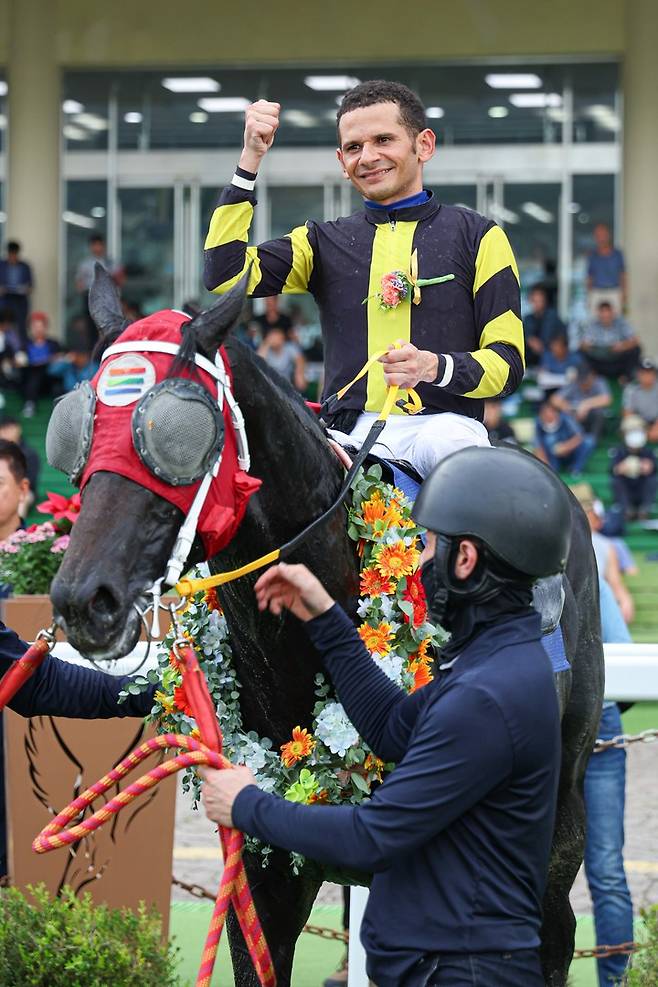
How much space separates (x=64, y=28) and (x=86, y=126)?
5.19ft

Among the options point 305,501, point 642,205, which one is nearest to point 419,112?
point 305,501

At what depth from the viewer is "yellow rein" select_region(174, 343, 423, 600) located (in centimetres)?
300

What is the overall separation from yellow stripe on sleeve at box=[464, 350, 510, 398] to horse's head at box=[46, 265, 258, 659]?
86 centimetres

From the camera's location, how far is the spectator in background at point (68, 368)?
61.6 ft

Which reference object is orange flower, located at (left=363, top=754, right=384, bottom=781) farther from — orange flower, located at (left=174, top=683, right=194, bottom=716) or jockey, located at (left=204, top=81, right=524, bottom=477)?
jockey, located at (left=204, top=81, right=524, bottom=477)

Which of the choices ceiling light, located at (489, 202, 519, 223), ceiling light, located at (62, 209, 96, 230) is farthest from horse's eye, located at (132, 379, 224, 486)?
ceiling light, located at (62, 209, 96, 230)

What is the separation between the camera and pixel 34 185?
2244 centimetres

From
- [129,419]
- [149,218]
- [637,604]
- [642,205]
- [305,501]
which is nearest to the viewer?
[129,419]

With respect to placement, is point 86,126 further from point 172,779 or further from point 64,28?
point 172,779

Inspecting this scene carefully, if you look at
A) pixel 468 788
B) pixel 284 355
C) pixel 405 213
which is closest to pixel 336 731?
pixel 468 788

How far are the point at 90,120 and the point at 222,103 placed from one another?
2117 millimetres

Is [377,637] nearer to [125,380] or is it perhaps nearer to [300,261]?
[125,380]

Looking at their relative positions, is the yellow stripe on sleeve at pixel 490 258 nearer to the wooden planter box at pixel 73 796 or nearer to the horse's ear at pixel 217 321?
the horse's ear at pixel 217 321

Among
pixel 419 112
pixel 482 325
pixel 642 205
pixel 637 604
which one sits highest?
pixel 642 205
